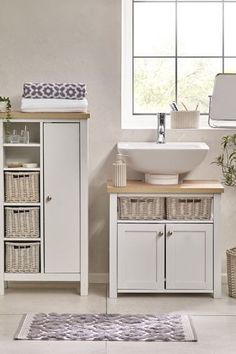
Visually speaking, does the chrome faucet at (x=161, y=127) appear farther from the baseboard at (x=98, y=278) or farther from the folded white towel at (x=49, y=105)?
the baseboard at (x=98, y=278)

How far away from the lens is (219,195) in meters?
5.67

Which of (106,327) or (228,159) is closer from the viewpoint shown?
(106,327)

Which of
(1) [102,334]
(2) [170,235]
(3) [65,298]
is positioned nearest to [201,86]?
(2) [170,235]

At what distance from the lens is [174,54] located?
20.9 feet

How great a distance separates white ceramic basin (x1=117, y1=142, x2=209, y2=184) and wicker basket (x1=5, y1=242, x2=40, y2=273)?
0.85m

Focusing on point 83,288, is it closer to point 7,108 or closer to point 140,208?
point 140,208

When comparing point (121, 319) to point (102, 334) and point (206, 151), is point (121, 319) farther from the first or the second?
point (206, 151)

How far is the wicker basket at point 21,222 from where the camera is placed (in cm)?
571

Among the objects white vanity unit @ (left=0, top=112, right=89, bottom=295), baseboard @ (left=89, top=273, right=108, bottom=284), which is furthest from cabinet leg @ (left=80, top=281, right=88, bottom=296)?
baseboard @ (left=89, top=273, right=108, bottom=284)

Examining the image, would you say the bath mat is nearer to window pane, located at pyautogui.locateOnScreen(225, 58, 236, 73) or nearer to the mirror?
the mirror

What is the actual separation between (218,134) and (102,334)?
74.3 inches

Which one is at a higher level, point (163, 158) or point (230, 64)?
point (230, 64)

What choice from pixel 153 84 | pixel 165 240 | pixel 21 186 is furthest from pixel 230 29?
pixel 21 186

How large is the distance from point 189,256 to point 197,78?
140 centimetres
